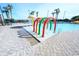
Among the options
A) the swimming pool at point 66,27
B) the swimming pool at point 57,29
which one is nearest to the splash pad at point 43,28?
the swimming pool at point 57,29

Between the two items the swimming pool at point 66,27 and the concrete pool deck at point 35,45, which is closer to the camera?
the concrete pool deck at point 35,45

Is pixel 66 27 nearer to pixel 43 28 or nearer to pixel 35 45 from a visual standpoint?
pixel 43 28

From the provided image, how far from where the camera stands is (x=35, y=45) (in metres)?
3.91

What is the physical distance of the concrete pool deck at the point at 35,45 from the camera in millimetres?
3770

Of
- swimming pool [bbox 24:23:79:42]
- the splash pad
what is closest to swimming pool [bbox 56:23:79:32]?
swimming pool [bbox 24:23:79:42]

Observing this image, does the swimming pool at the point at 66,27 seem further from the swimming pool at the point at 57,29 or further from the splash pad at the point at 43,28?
the splash pad at the point at 43,28

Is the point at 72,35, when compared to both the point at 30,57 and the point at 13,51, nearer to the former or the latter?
the point at 30,57

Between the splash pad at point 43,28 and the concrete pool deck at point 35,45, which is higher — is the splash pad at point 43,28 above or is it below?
above

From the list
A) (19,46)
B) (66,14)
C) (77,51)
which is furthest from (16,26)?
(77,51)

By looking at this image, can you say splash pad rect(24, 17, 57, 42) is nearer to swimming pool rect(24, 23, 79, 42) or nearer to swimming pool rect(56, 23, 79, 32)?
swimming pool rect(24, 23, 79, 42)

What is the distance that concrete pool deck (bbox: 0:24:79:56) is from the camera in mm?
3770

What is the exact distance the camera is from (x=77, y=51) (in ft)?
12.5

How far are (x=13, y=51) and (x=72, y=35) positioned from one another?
4.19 feet

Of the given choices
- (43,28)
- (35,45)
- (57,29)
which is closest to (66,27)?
(57,29)
